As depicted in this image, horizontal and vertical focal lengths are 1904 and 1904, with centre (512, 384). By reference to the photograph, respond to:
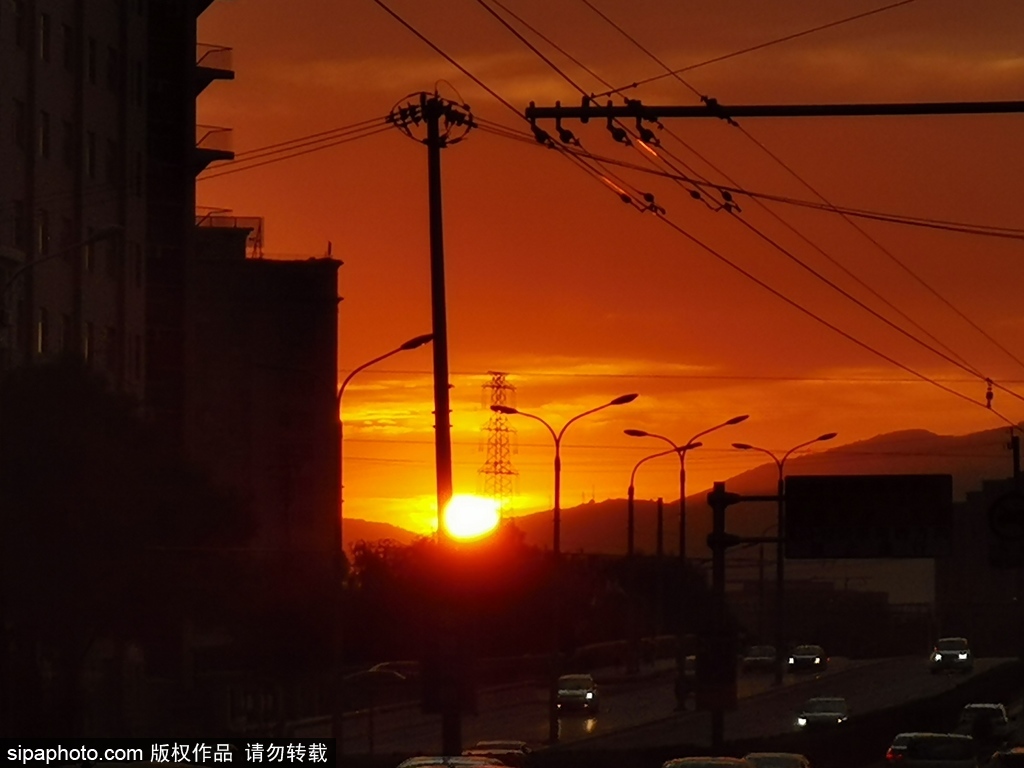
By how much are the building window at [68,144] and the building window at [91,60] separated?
93.8 inches

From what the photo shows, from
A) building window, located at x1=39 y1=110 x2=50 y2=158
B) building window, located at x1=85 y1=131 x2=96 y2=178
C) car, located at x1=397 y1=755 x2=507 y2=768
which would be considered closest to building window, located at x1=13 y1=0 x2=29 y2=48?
building window, located at x1=39 y1=110 x2=50 y2=158

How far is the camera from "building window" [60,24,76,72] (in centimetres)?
6256

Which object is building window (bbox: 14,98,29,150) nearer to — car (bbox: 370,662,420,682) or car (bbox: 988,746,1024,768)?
car (bbox: 370,662,420,682)

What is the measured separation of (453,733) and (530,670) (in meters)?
62.1

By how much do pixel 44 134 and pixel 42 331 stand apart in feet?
21.3

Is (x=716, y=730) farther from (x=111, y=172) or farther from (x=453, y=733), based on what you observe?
(x=111, y=172)

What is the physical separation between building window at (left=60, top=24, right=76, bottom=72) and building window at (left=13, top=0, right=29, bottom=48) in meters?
2.93

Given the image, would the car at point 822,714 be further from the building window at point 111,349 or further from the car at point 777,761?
the building window at point 111,349

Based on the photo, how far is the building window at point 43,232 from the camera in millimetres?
60469

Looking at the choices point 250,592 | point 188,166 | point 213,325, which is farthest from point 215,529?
point 213,325

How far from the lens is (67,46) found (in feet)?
206

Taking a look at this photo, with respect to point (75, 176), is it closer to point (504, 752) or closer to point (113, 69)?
point (113, 69)

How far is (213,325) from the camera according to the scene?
104875 mm

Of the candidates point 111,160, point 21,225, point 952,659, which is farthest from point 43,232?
point 952,659
